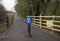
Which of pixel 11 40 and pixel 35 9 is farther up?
pixel 35 9

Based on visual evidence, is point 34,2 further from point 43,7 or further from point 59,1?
point 59,1

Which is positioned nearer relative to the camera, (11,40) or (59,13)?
(11,40)

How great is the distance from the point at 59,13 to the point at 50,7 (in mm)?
2872

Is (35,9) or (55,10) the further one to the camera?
(35,9)

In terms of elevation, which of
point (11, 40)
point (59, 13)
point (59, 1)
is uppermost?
point (59, 1)

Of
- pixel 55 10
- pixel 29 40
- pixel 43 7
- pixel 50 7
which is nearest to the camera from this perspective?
pixel 29 40

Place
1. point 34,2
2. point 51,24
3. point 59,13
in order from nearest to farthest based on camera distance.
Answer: point 51,24
point 59,13
point 34,2

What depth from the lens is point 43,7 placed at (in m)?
23.6

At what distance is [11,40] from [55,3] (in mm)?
10864

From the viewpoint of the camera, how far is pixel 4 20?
2058cm

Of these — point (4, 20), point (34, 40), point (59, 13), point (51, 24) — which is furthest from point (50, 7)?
point (34, 40)

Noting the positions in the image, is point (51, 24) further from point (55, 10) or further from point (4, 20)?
point (4, 20)

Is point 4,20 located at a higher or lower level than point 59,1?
lower

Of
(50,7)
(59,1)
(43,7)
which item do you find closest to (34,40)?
(59,1)
